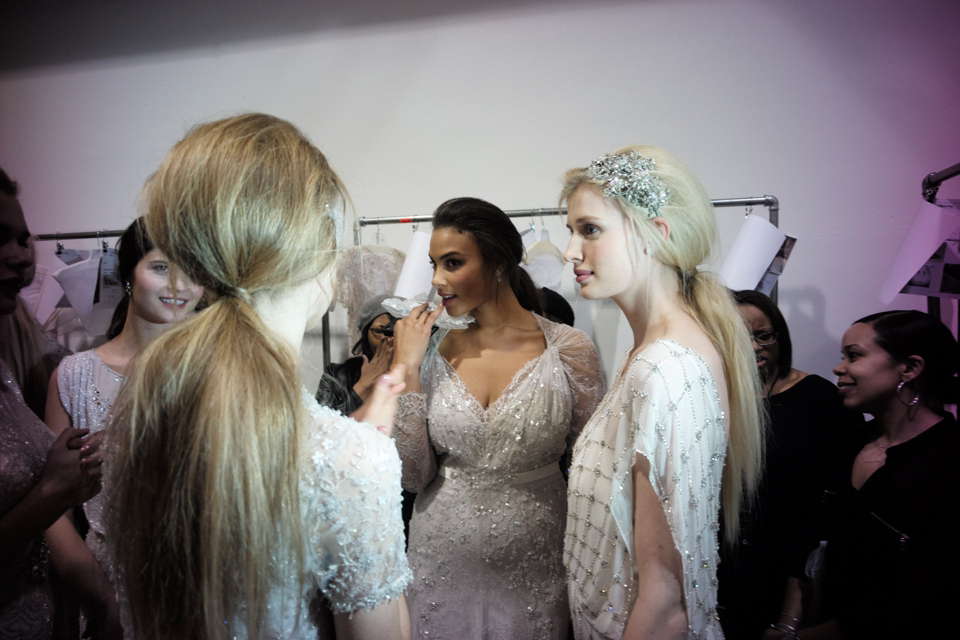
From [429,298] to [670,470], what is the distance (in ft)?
4.29

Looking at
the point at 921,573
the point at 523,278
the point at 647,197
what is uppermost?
the point at 647,197

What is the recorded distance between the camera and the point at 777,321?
185 cm


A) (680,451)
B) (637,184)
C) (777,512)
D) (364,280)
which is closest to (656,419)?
(680,451)

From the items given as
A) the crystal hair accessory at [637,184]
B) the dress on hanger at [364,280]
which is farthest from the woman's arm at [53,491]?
the dress on hanger at [364,280]

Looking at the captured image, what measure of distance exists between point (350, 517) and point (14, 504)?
748mm

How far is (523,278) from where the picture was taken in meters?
1.83

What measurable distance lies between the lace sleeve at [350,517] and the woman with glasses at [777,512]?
4.11 feet

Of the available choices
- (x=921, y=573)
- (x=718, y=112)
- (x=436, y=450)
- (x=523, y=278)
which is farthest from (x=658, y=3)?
(x=921, y=573)

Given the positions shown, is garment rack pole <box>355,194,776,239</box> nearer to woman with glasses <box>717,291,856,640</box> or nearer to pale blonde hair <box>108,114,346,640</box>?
woman with glasses <box>717,291,856,640</box>

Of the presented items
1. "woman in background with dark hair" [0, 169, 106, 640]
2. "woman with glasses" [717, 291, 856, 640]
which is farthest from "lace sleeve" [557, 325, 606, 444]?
"woman in background with dark hair" [0, 169, 106, 640]

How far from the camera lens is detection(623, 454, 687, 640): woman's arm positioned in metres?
0.97

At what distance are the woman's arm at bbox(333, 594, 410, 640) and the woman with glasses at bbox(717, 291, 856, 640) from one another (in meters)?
1.19

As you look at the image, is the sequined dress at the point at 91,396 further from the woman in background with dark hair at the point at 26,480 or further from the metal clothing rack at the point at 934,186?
the metal clothing rack at the point at 934,186

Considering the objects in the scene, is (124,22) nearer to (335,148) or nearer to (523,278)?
(335,148)
